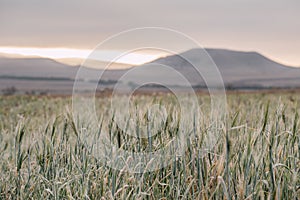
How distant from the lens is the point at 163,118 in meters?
4.67

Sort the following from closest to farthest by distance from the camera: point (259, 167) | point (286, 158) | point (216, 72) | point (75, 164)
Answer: point (259, 167) → point (286, 158) → point (75, 164) → point (216, 72)

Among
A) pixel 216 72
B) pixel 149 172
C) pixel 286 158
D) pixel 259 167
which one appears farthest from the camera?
pixel 216 72

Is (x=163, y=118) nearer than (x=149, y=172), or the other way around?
(x=149, y=172)

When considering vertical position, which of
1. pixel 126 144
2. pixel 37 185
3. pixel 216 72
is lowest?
pixel 37 185

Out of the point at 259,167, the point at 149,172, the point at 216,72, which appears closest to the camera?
the point at 259,167

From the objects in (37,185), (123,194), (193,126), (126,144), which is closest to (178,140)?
(193,126)

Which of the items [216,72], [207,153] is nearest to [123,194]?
[207,153]

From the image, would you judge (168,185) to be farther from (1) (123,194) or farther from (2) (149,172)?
(1) (123,194)

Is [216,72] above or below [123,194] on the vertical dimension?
above

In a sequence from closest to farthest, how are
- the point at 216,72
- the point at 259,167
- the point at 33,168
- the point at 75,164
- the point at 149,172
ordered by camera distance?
the point at 259,167, the point at 149,172, the point at 75,164, the point at 33,168, the point at 216,72

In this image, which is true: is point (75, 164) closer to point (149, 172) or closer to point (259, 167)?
point (149, 172)

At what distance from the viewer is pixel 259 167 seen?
3436 mm

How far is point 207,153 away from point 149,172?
51 cm

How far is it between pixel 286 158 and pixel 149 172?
109 cm
